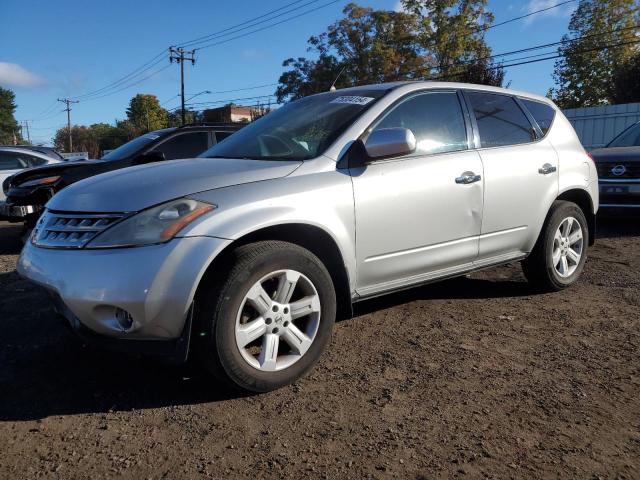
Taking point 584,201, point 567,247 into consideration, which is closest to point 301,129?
point 567,247

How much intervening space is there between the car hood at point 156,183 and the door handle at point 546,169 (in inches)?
89.1

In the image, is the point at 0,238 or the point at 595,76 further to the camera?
the point at 595,76

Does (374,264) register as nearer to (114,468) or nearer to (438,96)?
(438,96)

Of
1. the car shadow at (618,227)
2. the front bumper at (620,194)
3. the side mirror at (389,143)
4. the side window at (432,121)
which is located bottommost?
the car shadow at (618,227)

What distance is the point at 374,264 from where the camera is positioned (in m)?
3.35

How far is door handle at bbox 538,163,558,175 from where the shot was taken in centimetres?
436

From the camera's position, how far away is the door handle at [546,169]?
4359 millimetres

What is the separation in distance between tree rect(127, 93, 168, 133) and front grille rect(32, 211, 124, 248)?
80903mm

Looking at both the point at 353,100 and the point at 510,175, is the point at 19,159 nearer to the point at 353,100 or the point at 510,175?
the point at 353,100

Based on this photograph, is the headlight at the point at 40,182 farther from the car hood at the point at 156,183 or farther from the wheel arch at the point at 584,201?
the wheel arch at the point at 584,201

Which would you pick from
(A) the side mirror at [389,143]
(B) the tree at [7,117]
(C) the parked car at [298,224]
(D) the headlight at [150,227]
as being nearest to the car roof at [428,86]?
Answer: (C) the parked car at [298,224]

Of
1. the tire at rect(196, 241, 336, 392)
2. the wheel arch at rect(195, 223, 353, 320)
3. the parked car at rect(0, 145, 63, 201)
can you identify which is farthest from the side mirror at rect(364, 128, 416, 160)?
the parked car at rect(0, 145, 63, 201)

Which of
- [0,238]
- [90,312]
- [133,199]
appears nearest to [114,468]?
[90,312]

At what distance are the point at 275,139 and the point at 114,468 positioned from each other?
91.8 inches
